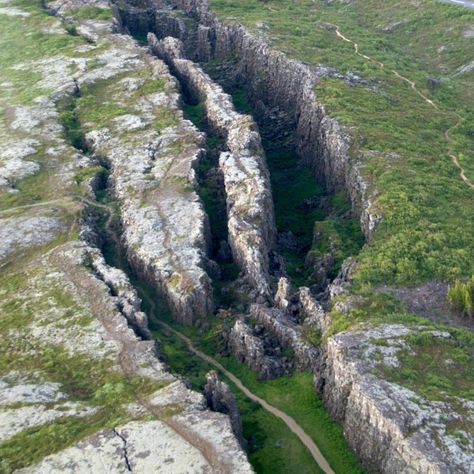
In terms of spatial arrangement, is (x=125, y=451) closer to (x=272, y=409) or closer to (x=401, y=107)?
(x=272, y=409)

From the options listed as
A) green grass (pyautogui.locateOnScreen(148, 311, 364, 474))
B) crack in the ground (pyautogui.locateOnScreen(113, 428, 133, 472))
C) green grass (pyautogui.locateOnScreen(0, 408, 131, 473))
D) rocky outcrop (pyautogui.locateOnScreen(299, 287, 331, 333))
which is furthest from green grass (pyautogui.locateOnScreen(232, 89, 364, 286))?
crack in the ground (pyautogui.locateOnScreen(113, 428, 133, 472))

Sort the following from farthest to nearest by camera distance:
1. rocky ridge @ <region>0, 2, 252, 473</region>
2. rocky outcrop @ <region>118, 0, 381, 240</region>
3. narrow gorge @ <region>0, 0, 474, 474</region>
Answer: rocky outcrop @ <region>118, 0, 381, 240</region>
narrow gorge @ <region>0, 0, 474, 474</region>
rocky ridge @ <region>0, 2, 252, 473</region>

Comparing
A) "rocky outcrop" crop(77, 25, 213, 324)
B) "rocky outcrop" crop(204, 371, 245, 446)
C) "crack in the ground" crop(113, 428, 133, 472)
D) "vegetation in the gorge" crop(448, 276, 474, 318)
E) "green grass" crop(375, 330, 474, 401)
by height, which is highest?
"vegetation in the gorge" crop(448, 276, 474, 318)

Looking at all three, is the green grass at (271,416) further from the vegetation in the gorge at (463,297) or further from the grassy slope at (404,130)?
the vegetation in the gorge at (463,297)

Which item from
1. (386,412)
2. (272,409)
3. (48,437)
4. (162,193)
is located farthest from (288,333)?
(162,193)

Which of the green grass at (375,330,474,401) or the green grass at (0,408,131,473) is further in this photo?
the green grass at (375,330,474,401)

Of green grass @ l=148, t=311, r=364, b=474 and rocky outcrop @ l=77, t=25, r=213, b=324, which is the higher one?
rocky outcrop @ l=77, t=25, r=213, b=324

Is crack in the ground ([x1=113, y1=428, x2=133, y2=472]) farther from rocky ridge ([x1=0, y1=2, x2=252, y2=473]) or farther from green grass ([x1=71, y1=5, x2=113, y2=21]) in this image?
green grass ([x1=71, y1=5, x2=113, y2=21])
